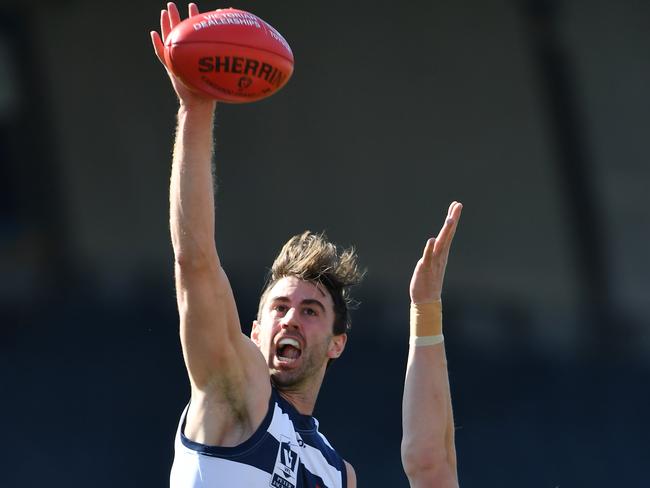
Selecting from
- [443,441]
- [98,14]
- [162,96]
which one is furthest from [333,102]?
[443,441]

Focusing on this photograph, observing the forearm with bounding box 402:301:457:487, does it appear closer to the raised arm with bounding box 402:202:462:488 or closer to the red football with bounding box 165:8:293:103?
the raised arm with bounding box 402:202:462:488

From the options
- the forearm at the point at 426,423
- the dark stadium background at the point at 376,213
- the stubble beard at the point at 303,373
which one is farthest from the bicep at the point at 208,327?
the dark stadium background at the point at 376,213

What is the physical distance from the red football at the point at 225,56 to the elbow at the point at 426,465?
3.73 ft

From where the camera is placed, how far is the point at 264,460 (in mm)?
2924

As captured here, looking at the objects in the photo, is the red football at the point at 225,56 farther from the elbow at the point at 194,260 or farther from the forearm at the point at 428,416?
the forearm at the point at 428,416

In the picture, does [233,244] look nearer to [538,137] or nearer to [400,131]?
[400,131]

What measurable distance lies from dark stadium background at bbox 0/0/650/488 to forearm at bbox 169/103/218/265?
13.2 feet

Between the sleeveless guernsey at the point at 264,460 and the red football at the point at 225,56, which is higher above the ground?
the red football at the point at 225,56

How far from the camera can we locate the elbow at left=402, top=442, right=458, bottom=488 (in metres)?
3.22

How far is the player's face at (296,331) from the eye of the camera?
3.37m

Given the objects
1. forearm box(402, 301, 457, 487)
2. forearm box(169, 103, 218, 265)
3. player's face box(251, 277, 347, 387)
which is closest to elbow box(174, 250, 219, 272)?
forearm box(169, 103, 218, 265)

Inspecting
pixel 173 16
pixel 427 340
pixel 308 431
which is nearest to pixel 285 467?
pixel 308 431

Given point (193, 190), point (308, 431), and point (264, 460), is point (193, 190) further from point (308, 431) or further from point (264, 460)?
point (308, 431)

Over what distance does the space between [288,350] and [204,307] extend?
2.31 feet
